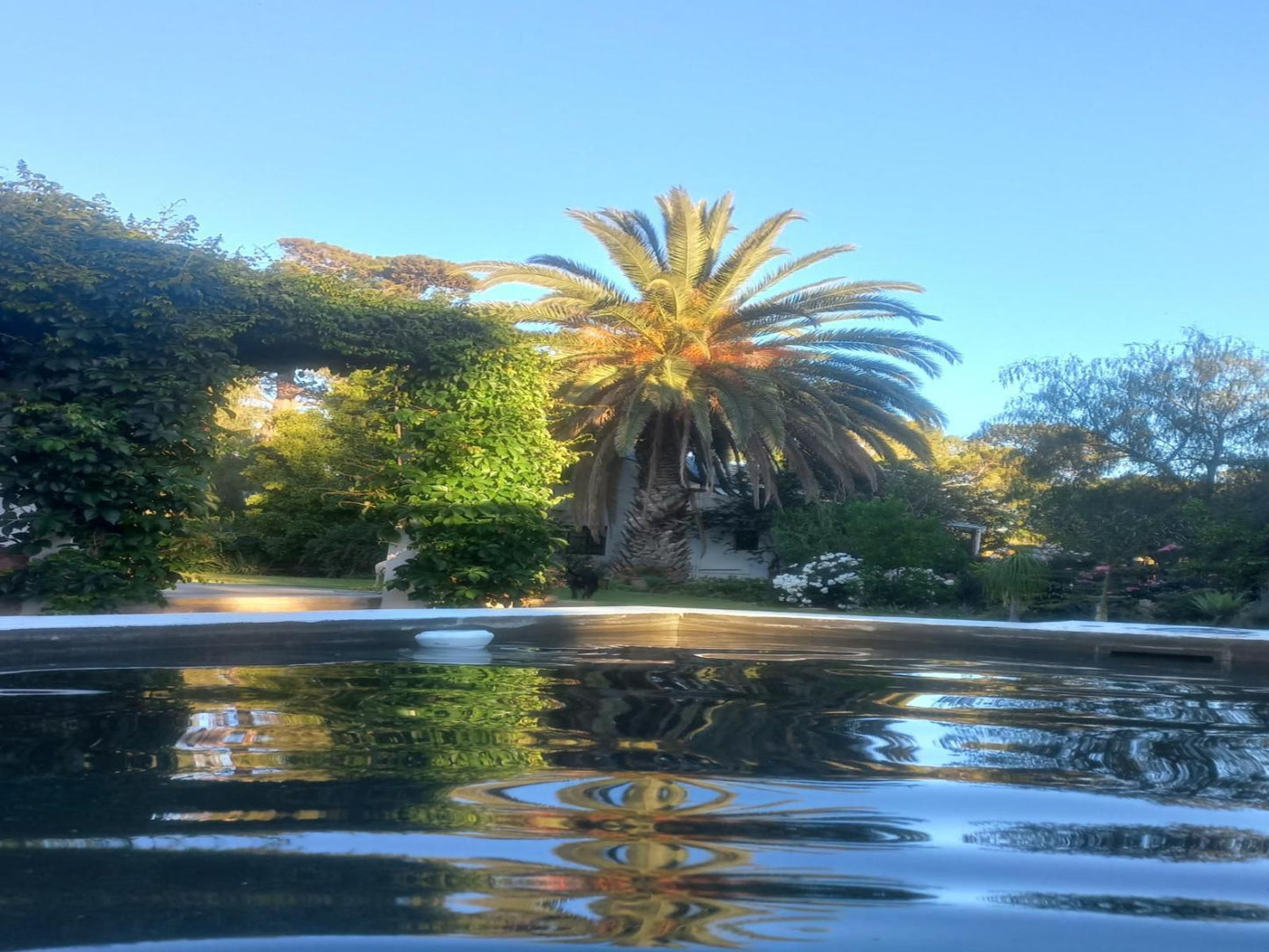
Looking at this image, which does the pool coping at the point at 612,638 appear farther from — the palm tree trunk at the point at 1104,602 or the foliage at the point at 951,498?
the foliage at the point at 951,498

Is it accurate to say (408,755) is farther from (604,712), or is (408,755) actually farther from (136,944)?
(136,944)

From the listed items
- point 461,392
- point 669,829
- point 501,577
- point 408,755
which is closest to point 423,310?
point 461,392

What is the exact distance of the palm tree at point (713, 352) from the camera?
16859mm

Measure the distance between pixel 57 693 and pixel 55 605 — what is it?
5593 mm

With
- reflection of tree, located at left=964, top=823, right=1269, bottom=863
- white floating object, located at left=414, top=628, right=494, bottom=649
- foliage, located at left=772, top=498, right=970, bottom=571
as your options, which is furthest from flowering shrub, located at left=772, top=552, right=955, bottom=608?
reflection of tree, located at left=964, top=823, right=1269, bottom=863

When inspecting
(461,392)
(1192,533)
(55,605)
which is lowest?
(55,605)

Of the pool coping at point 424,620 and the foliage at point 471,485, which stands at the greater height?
the foliage at point 471,485

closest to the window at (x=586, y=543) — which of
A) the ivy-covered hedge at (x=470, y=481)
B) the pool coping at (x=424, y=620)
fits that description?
the ivy-covered hedge at (x=470, y=481)

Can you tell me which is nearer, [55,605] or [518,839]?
[518,839]

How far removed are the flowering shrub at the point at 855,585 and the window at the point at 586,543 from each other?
17.2 ft

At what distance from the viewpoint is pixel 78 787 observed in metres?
2.40

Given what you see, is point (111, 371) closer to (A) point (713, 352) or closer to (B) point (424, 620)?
(B) point (424, 620)

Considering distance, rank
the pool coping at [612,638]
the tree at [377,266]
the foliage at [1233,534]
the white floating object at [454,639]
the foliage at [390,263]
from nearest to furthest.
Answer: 1. the pool coping at [612,638]
2. the white floating object at [454,639]
3. the foliage at [1233,534]
4. the tree at [377,266]
5. the foliage at [390,263]

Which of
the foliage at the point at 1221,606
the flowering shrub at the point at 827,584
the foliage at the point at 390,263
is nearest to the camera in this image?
the foliage at the point at 1221,606
